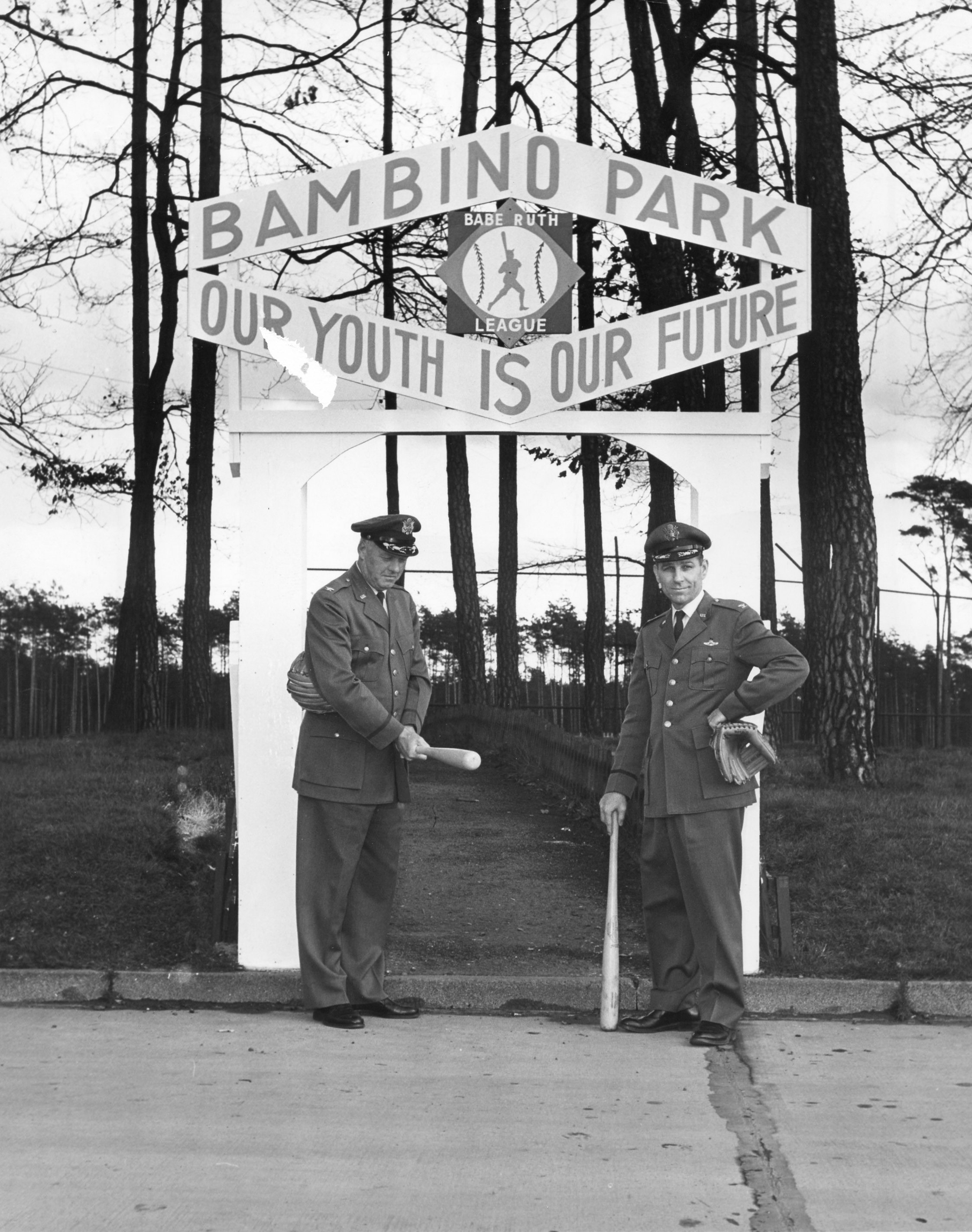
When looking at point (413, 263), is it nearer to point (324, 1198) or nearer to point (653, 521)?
point (653, 521)

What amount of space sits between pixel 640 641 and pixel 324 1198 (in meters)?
2.95

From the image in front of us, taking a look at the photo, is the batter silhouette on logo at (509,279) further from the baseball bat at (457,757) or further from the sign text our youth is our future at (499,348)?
the baseball bat at (457,757)

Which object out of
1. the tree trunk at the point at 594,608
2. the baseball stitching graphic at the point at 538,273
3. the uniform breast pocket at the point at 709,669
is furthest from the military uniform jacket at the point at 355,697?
the tree trunk at the point at 594,608

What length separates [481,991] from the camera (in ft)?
22.2

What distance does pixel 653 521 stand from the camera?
16.2 m

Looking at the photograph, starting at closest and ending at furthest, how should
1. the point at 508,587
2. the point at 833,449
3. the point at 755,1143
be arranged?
1. the point at 755,1143
2. the point at 833,449
3. the point at 508,587

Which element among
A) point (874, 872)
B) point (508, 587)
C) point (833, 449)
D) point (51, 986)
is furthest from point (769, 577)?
point (51, 986)

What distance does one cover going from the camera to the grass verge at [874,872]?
23.4ft

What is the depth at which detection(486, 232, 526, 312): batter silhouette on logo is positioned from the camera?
283 inches

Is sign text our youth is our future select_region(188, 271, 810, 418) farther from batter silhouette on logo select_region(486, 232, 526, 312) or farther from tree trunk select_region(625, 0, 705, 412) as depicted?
tree trunk select_region(625, 0, 705, 412)

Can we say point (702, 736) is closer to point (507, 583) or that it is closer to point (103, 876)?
point (103, 876)

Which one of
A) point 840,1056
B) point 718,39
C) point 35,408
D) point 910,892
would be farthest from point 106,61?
point 840,1056

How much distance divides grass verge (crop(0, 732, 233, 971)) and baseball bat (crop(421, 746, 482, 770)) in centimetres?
170

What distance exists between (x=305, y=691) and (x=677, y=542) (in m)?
1.59
